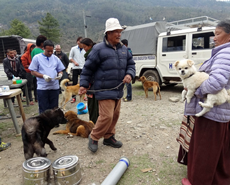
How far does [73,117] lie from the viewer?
3.64 metres

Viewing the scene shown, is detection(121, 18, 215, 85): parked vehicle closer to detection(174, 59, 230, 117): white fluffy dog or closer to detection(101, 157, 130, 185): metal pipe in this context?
detection(174, 59, 230, 117): white fluffy dog

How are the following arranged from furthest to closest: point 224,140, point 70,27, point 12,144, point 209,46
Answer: point 70,27, point 209,46, point 12,144, point 224,140

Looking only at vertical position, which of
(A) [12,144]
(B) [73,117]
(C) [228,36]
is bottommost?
(A) [12,144]

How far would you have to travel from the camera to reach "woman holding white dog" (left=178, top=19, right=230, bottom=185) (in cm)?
158

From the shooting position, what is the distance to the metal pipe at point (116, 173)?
2038 millimetres

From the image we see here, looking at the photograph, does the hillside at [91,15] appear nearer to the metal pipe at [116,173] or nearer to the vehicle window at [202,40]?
the vehicle window at [202,40]

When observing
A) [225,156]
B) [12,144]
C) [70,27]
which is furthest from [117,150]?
[70,27]

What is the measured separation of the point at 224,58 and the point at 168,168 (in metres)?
1.73

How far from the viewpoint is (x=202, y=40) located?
6.16 metres

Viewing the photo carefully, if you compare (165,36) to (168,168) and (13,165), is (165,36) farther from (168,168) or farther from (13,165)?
(13,165)

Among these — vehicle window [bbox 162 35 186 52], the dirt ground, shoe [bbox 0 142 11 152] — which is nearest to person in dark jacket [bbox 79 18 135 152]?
the dirt ground

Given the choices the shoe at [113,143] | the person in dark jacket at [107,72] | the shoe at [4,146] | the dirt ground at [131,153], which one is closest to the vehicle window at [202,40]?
the dirt ground at [131,153]

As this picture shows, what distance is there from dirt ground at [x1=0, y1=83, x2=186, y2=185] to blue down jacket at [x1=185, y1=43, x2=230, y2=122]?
3.57 ft

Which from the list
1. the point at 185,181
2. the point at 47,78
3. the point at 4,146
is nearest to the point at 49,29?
the point at 47,78
